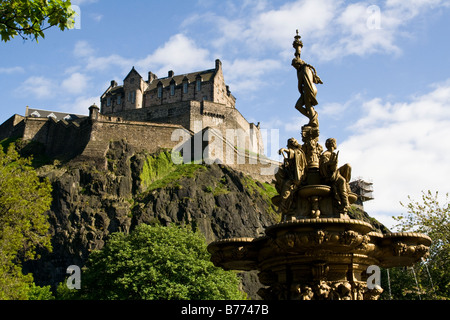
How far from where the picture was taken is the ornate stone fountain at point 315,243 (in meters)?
7.84

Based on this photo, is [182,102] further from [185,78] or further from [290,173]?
[290,173]

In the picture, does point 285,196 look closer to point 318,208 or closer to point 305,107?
point 318,208

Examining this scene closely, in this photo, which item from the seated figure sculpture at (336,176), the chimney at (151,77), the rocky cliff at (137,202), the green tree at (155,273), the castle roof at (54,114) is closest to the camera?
the seated figure sculpture at (336,176)

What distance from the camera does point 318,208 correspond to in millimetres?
9039

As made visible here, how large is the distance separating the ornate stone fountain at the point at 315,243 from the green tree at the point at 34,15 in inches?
181

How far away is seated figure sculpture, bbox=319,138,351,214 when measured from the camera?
885 cm

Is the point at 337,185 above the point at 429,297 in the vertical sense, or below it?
above

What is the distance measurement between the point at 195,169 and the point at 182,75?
28.3 m

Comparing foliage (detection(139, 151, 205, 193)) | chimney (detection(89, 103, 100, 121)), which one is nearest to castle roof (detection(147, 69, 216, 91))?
chimney (detection(89, 103, 100, 121))

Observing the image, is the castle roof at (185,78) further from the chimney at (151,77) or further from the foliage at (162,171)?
the foliage at (162,171)

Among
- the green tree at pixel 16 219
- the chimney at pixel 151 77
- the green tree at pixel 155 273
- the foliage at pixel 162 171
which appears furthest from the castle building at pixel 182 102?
Result: the green tree at pixel 16 219

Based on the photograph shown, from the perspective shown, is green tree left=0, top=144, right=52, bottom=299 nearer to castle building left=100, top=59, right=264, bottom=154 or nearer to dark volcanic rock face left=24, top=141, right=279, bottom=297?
dark volcanic rock face left=24, top=141, right=279, bottom=297

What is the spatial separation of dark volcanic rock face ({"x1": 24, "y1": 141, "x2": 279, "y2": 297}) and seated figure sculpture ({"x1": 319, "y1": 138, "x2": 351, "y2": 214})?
33.6m
